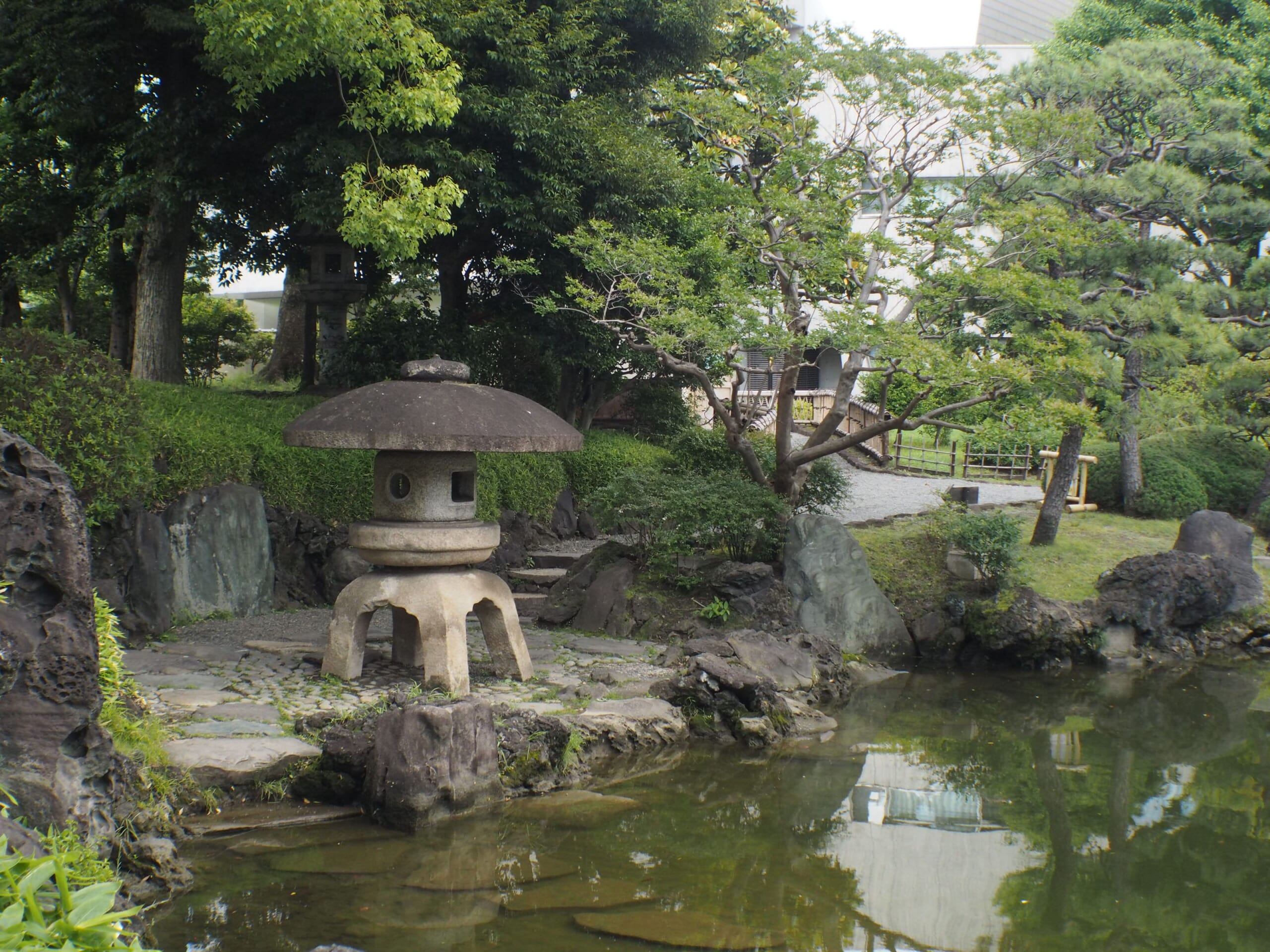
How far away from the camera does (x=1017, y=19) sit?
41.2 meters

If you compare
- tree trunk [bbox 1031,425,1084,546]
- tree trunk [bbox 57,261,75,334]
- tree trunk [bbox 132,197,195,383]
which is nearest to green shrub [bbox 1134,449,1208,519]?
tree trunk [bbox 1031,425,1084,546]

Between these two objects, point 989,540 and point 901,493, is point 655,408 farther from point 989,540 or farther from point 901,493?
point 989,540

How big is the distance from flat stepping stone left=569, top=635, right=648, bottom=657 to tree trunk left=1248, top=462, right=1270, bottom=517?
39.3 feet

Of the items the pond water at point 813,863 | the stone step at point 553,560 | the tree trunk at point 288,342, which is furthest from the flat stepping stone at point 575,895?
the tree trunk at point 288,342

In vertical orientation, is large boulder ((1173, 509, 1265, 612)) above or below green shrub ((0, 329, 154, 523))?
below

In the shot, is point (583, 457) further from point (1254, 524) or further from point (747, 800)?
point (1254, 524)

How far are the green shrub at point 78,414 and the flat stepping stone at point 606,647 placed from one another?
4042 millimetres

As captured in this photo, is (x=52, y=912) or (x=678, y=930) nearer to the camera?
(x=52, y=912)

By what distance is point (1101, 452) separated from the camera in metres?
18.1

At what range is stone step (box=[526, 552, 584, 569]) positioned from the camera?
12938 mm

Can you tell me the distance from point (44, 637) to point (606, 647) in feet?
19.0

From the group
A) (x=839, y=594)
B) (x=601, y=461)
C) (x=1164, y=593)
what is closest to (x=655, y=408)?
(x=601, y=461)

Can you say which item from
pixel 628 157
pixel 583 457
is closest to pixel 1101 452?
pixel 583 457

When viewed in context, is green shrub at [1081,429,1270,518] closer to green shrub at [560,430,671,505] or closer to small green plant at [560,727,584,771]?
green shrub at [560,430,671,505]
